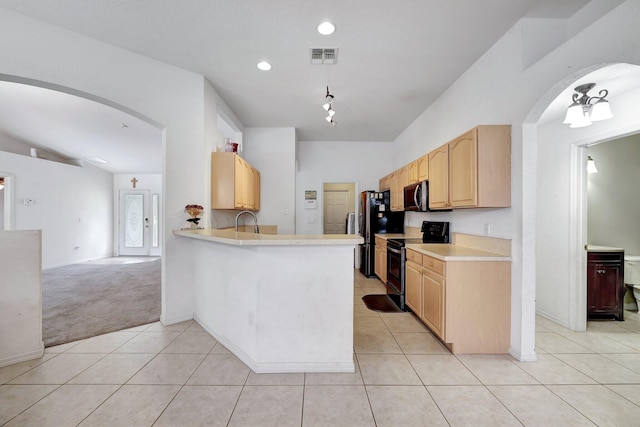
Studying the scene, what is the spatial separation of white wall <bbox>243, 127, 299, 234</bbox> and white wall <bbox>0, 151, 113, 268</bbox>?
433cm

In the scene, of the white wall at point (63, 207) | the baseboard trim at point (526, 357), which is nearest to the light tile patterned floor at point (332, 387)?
the baseboard trim at point (526, 357)

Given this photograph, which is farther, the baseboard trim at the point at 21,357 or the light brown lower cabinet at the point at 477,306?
the light brown lower cabinet at the point at 477,306

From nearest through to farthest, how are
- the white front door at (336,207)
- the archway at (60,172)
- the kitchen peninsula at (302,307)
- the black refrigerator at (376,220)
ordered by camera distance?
the kitchen peninsula at (302,307)
the archway at (60,172)
the black refrigerator at (376,220)
the white front door at (336,207)

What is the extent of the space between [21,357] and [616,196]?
662 centimetres

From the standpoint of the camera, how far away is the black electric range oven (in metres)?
3.22

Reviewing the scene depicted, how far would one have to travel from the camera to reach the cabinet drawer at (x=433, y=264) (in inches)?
91.1

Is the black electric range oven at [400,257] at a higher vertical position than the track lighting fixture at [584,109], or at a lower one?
lower

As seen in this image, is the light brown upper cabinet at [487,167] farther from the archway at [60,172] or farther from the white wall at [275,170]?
the archway at [60,172]

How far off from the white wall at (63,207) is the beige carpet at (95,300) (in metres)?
0.72

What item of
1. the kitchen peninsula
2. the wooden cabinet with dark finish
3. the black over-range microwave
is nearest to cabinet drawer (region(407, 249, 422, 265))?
the black over-range microwave

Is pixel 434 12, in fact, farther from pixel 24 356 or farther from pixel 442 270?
pixel 24 356

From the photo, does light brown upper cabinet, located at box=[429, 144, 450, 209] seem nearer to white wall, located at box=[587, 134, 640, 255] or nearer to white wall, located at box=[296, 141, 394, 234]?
white wall, located at box=[587, 134, 640, 255]

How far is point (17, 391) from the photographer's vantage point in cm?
174

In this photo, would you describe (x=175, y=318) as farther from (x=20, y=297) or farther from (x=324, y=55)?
(x=324, y=55)
